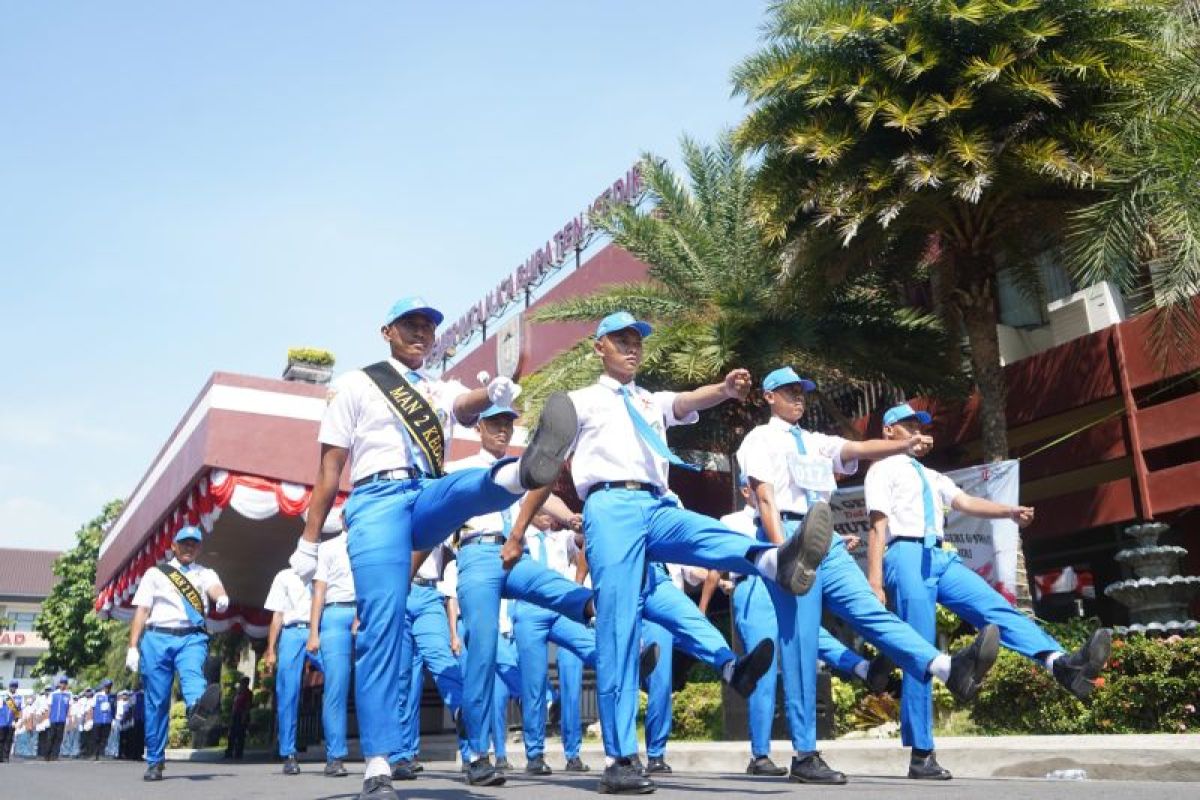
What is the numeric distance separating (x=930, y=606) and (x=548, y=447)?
3031mm

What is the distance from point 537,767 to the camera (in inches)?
319

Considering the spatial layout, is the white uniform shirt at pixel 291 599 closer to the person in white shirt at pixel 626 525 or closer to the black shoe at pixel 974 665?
the person in white shirt at pixel 626 525

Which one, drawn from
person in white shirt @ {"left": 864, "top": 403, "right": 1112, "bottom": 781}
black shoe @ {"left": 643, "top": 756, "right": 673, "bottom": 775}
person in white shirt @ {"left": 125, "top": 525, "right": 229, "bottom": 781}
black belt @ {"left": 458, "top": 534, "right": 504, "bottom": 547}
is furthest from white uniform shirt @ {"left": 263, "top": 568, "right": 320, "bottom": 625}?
person in white shirt @ {"left": 864, "top": 403, "right": 1112, "bottom": 781}

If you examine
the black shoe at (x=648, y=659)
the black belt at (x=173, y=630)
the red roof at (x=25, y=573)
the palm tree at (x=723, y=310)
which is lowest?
the black shoe at (x=648, y=659)

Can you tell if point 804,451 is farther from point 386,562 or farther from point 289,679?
point 289,679

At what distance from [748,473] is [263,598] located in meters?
24.2

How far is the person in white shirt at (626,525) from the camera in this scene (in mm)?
5078

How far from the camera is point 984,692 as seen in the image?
1077cm

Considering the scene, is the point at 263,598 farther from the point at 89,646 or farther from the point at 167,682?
the point at 89,646

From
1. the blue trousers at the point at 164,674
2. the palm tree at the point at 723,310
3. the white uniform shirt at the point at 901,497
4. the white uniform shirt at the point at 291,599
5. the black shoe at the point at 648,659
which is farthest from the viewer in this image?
the palm tree at the point at 723,310

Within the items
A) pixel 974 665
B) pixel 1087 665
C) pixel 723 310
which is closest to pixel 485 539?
pixel 974 665

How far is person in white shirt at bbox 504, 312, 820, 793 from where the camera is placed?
5.08 m

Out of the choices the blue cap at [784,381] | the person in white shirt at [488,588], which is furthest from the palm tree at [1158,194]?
the person in white shirt at [488,588]

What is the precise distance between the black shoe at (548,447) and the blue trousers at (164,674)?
5927 millimetres
